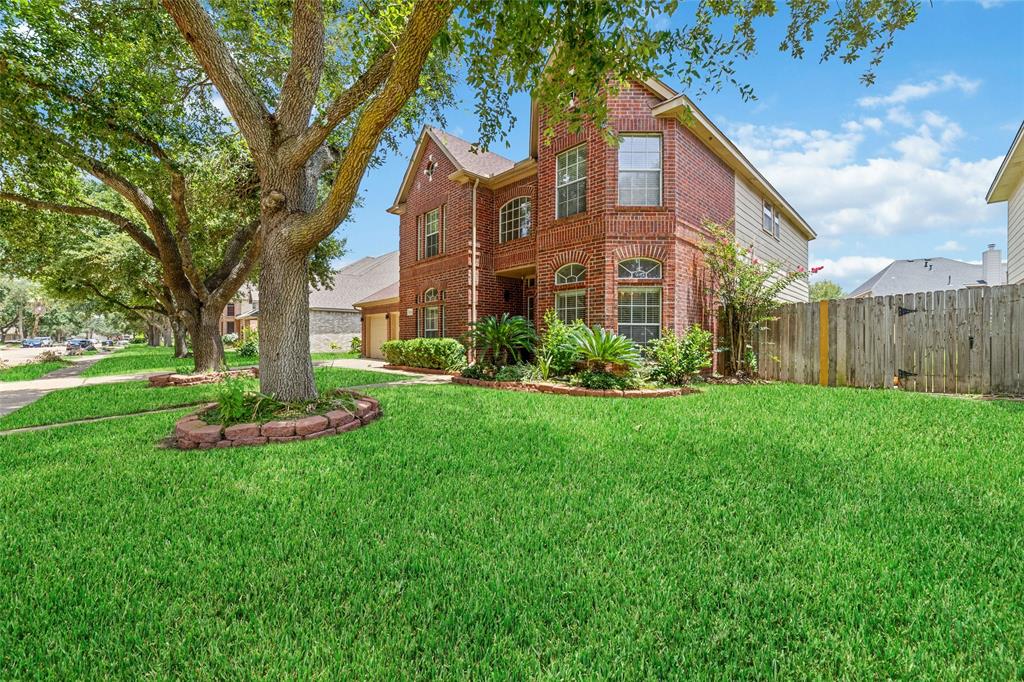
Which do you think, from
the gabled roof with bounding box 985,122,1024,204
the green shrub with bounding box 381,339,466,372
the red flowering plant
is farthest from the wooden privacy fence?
the green shrub with bounding box 381,339,466,372

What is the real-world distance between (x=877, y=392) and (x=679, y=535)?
7.60 metres

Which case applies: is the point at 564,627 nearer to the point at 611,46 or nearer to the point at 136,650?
the point at 136,650

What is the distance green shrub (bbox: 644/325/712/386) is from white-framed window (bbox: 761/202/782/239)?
7116 millimetres

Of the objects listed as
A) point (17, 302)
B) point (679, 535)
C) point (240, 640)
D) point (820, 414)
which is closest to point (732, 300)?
point (820, 414)

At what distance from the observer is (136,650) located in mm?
1748

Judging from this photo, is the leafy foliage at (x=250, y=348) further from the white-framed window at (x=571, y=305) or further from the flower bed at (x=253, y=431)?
the flower bed at (x=253, y=431)

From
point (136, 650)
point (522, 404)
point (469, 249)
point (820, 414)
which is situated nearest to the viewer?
point (136, 650)

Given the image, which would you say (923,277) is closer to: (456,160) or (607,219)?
(607,219)

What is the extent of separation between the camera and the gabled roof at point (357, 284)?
27.6m

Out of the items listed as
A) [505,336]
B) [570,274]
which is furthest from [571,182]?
[505,336]

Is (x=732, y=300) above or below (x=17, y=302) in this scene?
below

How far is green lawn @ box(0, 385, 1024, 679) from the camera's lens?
1711mm

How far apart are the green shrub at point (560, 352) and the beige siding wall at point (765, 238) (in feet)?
20.7

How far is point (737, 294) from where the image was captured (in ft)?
32.1
